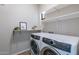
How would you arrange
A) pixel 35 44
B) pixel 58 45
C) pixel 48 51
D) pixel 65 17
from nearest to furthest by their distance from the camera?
pixel 58 45, pixel 48 51, pixel 65 17, pixel 35 44

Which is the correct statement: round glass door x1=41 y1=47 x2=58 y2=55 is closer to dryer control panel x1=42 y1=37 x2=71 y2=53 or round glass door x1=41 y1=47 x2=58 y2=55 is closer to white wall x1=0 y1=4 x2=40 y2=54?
dryer control panel x1=42 y1=37 x2=71 y2=53

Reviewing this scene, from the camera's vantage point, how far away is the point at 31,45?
1.13 meters

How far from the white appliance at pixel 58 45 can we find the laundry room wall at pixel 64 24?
0.42 feet

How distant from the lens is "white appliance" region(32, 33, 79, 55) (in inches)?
26.1

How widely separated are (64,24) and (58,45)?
1.19ft

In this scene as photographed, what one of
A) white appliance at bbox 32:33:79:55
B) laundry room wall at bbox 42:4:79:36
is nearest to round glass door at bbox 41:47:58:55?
white appliance at bbox 32:33:79:55

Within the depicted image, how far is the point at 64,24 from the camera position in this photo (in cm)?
106

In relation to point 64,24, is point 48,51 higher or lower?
lower

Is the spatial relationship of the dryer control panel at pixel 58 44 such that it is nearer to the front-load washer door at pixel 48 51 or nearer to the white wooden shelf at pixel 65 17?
the front-load washer door at pixel 48 51

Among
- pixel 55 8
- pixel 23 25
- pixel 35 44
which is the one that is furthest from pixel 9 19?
pixel 55 8

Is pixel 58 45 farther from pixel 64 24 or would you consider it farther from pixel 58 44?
pixel 64 24

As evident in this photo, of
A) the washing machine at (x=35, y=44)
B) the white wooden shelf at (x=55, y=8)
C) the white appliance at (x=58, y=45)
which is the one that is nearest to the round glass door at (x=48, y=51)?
the white appliance at (x=58, y=45)

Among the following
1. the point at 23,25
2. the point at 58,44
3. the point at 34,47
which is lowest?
the point at 34,47
